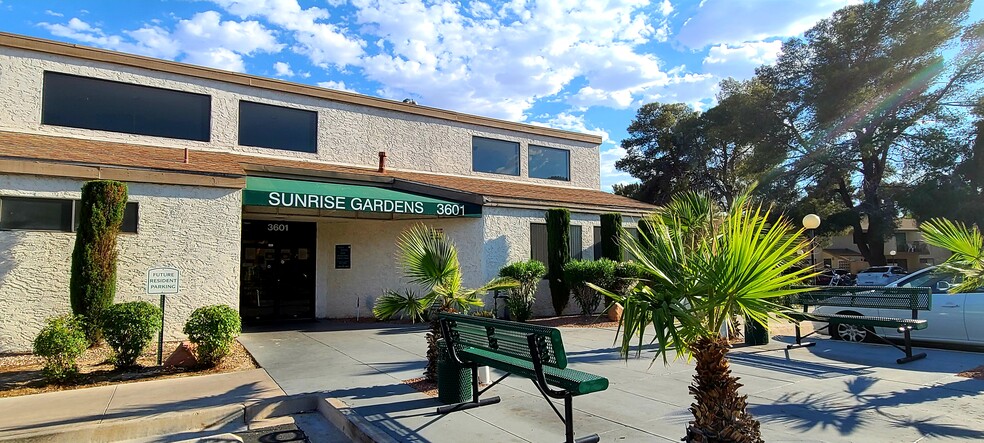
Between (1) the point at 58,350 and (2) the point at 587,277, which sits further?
(2) the point at 587,277

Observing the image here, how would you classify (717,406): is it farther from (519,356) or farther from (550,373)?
(519,356)

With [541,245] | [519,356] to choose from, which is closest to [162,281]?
[519,356]

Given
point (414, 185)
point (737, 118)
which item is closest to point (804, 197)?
point (737, 118)

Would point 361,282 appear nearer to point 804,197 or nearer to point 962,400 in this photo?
point 962,400

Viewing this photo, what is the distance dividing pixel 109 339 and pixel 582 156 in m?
16.8

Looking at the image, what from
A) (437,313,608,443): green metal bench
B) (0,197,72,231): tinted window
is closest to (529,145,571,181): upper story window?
(0,197,72,231): tinted window

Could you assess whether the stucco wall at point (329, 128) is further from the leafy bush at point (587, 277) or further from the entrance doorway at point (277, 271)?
the leafy bush at point (587, 277)

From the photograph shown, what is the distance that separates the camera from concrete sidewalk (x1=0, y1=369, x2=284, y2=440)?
5.58m

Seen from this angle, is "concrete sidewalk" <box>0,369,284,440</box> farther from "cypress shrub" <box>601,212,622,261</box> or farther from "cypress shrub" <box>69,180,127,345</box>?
"cypress shrub" <box>601,212,622,261</box>

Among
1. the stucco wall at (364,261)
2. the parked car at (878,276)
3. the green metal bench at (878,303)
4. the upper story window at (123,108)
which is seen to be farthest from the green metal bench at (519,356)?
the parked car at (878,276)

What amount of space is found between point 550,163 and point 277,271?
10.3m

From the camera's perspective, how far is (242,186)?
11.0 metres

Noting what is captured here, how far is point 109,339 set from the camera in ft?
25.7

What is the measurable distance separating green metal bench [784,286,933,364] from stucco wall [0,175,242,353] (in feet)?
32.9
